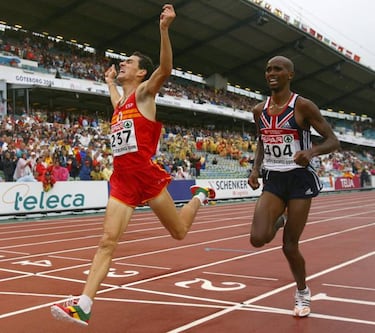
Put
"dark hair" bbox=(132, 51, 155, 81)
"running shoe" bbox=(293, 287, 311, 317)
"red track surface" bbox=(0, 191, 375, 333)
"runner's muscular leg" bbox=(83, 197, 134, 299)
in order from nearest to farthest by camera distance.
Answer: "runner's muscular leg" bbox=(83, 197, 134, 299) < "red track surface" bbox=(0, 191, 375, 333) < "running shoe" bbox=(293, 287, 311, 317) < "dark hair" bbox=(132, 51, 155, 81)

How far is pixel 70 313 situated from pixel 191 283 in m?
2.71

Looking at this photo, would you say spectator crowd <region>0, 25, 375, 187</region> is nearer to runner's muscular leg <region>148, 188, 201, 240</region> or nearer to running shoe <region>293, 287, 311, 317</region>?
running shoe <region>293, 287, 311, 317</region>

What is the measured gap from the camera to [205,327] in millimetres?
4621

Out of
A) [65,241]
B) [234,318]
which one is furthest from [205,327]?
[65,241]

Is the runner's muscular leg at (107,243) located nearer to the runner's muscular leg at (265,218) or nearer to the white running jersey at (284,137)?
the runner's muscular leg at (265,218)

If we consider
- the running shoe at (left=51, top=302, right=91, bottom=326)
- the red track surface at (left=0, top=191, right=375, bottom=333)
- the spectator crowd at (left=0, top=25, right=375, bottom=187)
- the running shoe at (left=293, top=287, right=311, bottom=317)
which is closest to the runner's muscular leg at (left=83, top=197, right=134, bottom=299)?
the running shoe at (left=51, top=302, right=91, bottom=326)

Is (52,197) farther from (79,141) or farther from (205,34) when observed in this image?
(205,34)

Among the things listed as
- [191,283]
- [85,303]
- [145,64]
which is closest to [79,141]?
[191,283]

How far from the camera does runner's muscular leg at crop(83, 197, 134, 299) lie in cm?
434

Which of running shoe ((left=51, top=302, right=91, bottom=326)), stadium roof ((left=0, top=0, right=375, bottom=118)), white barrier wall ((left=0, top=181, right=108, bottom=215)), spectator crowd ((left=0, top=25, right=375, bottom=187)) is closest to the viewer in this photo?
running shoe ((left=51, top=302, right=91, bottom=326))

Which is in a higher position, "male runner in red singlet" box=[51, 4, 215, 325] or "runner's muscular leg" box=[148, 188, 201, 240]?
"male runner in red singlet" box=[51, 4, 215, 325]

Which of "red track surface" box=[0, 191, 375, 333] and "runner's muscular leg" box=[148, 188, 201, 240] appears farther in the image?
"runner's muscular leg" box=[148, 188, 201, 240]

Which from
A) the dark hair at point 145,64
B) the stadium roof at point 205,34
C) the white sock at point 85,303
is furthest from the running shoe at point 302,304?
the stadium roof at point 205,34

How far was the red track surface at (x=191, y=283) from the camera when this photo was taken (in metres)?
4.80
